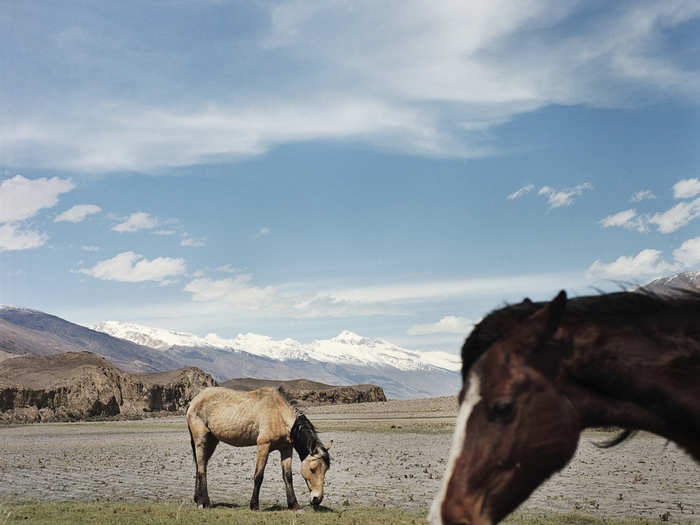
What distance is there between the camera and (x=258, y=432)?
14227mm

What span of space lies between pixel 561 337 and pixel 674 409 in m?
0.79

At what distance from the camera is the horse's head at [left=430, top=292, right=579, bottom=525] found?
3564 millimetres

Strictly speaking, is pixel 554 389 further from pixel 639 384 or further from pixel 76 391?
pixel 76 391

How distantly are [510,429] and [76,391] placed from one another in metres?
105

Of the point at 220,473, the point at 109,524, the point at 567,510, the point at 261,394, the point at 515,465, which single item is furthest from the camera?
the point at 220,473

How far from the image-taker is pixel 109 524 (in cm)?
1162

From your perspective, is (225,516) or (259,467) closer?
(225,516)

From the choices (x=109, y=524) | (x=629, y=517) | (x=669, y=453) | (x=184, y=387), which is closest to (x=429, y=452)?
(x=669, y=453)

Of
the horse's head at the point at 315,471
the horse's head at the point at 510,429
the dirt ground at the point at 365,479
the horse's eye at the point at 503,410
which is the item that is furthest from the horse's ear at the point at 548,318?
the horse's head at the point at 315,471

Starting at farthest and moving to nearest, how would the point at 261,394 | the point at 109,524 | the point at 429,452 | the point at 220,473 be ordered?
the point at 429,452, the point at 220,473, the point at 261,394, the point at 109,524

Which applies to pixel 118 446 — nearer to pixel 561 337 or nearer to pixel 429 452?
pixel 429 452

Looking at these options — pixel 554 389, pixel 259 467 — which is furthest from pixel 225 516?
pixel 554 389

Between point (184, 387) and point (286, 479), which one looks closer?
point (286, 479)

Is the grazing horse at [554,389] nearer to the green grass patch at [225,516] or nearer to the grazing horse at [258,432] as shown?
the green grass patch at [225,516]
